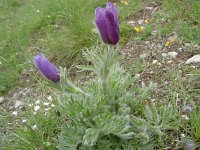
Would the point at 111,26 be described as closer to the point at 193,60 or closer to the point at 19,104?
the point at 193,60

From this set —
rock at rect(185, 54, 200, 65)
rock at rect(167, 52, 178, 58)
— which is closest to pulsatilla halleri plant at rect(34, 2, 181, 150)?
rock at rect(185, 54, 200, 65)

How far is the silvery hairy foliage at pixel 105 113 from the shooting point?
1.97 meters

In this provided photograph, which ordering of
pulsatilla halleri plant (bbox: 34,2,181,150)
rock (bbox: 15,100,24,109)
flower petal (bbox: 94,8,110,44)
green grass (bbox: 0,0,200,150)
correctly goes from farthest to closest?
1. rock (bbox: 15,100,24,109)
2. green grass (bbox: 0,0,200,150)
3. pulsatilla halleri plant (bbox: 34,2,181,150)
4. flower petal (bbox: 94,8,110,44)

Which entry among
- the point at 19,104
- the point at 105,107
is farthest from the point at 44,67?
the point at 19,104

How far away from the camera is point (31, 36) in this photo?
174 inches

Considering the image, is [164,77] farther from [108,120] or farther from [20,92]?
[20,92]

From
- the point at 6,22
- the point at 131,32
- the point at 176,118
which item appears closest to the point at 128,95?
the point at 176,118

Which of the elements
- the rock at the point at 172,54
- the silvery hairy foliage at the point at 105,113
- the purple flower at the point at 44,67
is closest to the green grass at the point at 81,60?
the silvery hairy foliage at the point at 105,113

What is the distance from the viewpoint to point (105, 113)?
1.96m

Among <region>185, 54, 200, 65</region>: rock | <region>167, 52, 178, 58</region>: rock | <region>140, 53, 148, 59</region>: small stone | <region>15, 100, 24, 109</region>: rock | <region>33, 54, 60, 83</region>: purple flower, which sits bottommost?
<region>15, 100, 24, 109</region>: rock

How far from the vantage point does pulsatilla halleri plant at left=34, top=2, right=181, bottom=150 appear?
6.31 feet

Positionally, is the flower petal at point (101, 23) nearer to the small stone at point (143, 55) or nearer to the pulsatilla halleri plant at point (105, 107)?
the pulsatilla halleri plant at point (105, 107)

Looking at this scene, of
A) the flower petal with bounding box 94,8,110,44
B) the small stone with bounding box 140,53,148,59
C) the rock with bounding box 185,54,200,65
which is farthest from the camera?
the small stone with bounding box 140,53,148,59

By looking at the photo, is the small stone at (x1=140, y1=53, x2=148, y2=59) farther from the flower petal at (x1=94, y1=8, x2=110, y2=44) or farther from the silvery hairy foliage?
the flower petal at (x1=94, y1=8, x2=110, y2=44)
